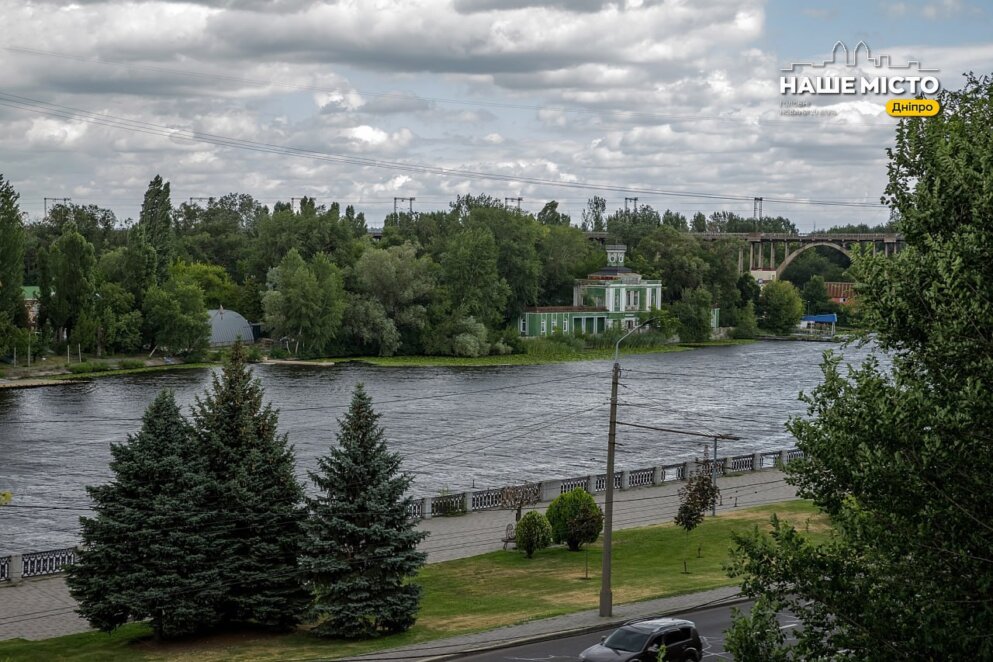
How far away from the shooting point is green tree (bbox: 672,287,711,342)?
117062 mm

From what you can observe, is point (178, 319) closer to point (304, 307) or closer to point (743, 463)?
point (304, 307)

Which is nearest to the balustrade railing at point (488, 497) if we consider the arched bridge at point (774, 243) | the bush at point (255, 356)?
the bush at point (255, 356)

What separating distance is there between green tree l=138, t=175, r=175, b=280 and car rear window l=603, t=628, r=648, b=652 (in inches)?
3302

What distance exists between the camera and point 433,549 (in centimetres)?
3128

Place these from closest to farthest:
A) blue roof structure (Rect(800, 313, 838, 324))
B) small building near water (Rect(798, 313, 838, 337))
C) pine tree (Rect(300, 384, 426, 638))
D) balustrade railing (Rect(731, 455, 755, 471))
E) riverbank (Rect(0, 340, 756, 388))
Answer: pine tree (Rect(300, 384, 426, 638))
balustrade railing (Rect(731, 455, 755, 471))
riverbank (Rect(0, 340, 756, 388))
small building near water (Rect(798, 313, 838, 337))
blue roof structure (Rect(800, 313, 838, 324))

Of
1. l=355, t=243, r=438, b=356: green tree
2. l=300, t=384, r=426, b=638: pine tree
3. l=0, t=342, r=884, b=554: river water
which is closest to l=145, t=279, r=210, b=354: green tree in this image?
l=0, t=342, r=884, b=554: river water

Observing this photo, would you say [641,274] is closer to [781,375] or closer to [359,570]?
[781,375]

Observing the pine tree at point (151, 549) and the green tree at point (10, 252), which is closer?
the pine tree at point (151, 549)

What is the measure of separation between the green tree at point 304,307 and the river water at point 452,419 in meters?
4.59

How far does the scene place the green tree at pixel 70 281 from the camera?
83.3 meters

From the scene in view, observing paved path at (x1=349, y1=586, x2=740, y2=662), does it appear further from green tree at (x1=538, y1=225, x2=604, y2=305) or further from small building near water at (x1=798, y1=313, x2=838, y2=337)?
small building near water at (x1=798, y1=313, x2=838, y2=337)

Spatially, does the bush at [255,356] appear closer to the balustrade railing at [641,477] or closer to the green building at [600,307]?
the green building at [600,307]

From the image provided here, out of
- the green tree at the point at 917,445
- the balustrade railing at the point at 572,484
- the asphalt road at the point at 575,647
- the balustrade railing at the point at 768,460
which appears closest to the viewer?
the green tree at the point at 917,445

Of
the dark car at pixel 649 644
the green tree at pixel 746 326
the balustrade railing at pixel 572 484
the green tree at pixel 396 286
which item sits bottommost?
the balustrade railing at pixel 572 484
